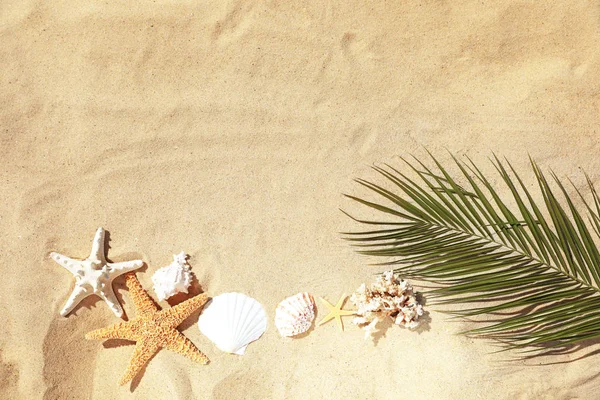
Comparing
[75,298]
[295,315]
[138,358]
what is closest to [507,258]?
[295,315]

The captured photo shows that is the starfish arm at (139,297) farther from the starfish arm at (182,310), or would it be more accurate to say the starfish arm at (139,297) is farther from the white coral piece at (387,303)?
the white coral piece at (387,303)

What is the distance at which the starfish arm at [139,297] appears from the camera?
10.5 feet

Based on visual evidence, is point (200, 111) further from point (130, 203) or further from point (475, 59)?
point (475, 59)

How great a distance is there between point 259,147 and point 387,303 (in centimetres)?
128

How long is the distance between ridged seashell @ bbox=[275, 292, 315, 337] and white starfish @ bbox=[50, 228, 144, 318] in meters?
0.94

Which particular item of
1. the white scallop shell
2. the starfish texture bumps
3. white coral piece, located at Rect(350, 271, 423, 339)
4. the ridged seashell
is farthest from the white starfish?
white coral piece, located at Rect(350, 271, 423, 339)

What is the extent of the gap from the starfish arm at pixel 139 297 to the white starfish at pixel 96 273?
74 millimetres

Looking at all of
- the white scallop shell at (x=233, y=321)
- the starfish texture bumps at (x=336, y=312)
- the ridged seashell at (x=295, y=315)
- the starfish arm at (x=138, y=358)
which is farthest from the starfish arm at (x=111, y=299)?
the starfish texture bumps at (x=336, y=312)

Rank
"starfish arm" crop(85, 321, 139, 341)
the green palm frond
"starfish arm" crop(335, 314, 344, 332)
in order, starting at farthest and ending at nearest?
"starfish arm" crop(335, 314, 344, 332), "starfish arm" crop(85, 321, 139, 341), the green palm frond

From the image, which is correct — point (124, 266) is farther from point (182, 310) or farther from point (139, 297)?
point (182, 310)

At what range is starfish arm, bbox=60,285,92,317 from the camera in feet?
10.4

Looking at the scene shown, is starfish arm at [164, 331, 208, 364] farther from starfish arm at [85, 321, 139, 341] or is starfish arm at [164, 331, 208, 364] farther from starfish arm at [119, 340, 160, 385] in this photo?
A: starfish arm at [85, 321, 139, 341]

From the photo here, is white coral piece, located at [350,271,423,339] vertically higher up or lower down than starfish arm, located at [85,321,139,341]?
lower down

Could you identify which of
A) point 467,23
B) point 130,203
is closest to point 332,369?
point 130,203
